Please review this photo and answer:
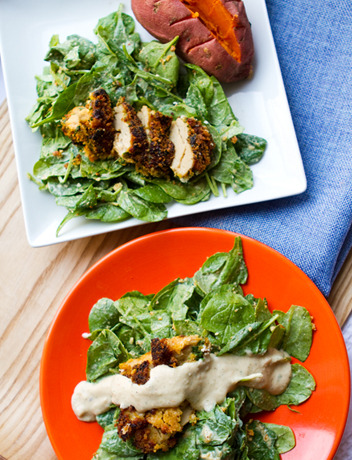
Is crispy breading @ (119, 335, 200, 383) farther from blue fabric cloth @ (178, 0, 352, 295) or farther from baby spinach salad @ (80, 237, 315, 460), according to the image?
blue fabric cloth @ (178, 0, 352, 295)

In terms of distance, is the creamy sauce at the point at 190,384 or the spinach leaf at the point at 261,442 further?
the spinach leaf at the point at 261,442

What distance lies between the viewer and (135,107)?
6.69ft

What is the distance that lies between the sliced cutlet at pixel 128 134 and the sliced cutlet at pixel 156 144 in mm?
23

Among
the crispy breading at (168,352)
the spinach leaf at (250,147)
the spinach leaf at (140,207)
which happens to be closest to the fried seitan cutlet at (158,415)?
the crispy breading at (168,352)

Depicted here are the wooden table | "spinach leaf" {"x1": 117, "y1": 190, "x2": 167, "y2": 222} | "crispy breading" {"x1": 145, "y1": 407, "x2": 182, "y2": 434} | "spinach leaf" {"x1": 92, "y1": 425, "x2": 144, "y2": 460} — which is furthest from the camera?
the wooden table

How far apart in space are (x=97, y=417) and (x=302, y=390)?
76 centimetres

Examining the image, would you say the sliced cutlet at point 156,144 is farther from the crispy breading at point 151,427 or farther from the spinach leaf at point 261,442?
the spinach leaf at point 261,442

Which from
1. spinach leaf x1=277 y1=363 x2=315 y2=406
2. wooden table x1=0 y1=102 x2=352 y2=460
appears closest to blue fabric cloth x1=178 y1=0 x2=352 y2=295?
wooden table x1=0 y1=102 x2=352 y2=460

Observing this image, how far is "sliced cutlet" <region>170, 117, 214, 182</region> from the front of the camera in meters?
1.94

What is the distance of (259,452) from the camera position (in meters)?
1.88

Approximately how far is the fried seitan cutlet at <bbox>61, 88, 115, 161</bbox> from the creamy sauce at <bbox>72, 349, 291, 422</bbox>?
834mm

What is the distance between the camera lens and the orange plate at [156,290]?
6.26 ft

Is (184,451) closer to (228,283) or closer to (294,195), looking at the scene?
(228,283)

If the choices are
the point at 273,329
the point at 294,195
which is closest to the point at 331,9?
the point at 294,195
